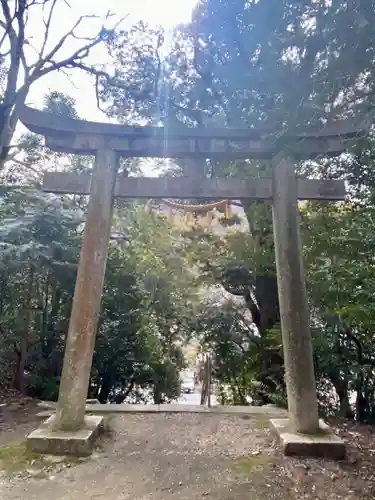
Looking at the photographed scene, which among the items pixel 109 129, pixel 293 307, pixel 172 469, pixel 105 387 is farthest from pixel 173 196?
pixel 105 387

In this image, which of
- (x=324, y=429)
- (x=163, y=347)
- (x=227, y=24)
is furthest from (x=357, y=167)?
(x=163, y=347)

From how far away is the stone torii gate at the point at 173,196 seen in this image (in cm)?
396

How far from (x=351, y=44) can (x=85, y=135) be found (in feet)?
10.5

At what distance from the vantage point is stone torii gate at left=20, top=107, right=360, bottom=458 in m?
3.96

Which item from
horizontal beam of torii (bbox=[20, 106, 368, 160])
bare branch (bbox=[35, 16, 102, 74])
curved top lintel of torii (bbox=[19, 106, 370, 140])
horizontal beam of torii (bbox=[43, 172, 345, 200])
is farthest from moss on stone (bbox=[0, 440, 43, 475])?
bare branch (bbox=[35, 16, 102, 74])

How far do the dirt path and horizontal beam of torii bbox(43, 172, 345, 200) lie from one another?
2662 millimetres

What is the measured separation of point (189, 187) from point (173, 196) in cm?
22

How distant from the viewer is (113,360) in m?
7.38

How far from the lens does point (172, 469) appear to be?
3.42 meters

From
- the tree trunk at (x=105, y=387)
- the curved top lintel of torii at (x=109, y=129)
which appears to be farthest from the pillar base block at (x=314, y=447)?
the tree trunk at (x=105, y=387)

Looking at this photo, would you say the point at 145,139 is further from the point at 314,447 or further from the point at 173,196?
the point at 314,447

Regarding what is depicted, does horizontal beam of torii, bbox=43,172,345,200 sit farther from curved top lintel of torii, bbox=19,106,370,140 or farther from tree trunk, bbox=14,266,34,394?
tree trunk, bbox=14,266,34,394

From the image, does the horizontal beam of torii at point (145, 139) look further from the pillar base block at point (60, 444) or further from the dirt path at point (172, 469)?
the dirt path at point (172, 469)

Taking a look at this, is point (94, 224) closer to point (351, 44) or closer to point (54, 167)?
point (351, 44)
